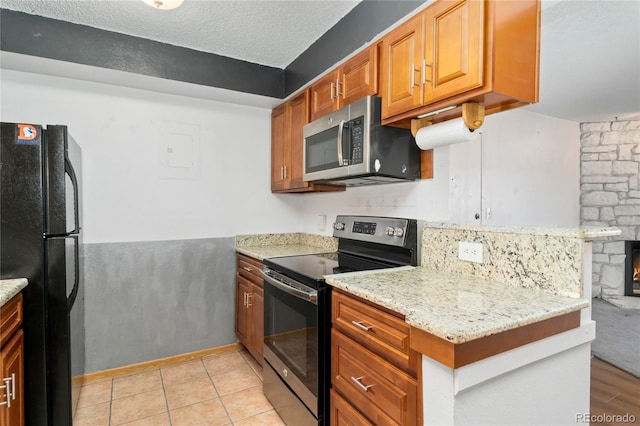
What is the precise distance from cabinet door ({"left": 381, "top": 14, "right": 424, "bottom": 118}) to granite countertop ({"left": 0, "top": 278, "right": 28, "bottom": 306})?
182 cm

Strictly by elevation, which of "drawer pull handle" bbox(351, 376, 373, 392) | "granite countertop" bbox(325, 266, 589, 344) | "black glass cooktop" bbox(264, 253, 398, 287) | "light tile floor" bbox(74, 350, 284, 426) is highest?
"granite countertop" bbox(325, 266, 589, 344)

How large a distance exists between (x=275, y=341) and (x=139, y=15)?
2113 millimetres

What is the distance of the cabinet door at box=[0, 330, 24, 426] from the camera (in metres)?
1.36

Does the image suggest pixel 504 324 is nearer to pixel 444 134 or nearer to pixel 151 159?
pixel 444 134

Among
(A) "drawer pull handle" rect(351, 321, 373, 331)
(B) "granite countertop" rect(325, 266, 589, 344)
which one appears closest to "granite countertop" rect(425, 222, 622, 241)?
(B) "granite countertop" rect(325, 266, 589, 344)

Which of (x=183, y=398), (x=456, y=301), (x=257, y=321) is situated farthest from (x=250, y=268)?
(x=456, y=301)

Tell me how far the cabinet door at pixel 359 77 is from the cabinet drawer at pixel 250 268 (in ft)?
4.15

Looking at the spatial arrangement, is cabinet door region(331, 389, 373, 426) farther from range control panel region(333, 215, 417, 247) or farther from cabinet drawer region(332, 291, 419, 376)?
range control panel region(333, 215, 417, 247)

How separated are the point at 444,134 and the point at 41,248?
6.53 ft

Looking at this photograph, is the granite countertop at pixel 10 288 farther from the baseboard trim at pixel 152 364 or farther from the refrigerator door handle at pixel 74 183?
the baseboard trim at pixel 152 364

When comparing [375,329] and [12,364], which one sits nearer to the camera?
[375,329]

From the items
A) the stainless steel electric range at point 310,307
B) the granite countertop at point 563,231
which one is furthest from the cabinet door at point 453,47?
the stainless steel electric range at point 310,307

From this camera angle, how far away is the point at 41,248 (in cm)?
162

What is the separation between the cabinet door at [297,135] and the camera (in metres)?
2.54
